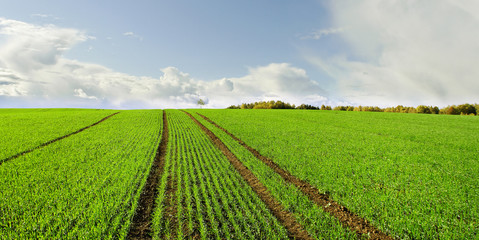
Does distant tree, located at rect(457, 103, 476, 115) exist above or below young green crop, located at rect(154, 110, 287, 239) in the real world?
above

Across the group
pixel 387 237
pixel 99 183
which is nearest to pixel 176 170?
pixel 99 183

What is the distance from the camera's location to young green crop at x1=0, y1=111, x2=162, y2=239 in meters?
8.30

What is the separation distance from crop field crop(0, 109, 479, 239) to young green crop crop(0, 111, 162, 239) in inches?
2.3

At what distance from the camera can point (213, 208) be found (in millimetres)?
9711

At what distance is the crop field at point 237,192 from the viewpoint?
8414 millimetres

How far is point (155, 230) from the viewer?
8.29 m

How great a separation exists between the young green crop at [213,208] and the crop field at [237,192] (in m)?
0.05

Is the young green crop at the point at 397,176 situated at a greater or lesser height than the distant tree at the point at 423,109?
lesser

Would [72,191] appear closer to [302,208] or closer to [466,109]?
[302,208]

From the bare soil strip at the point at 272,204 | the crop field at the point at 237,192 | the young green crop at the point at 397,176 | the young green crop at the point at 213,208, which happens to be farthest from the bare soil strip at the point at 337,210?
the young green crop at the point at 213,208

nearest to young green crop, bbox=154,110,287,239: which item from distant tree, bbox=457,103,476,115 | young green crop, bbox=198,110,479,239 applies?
young green crop, bbox=198,110,479,239

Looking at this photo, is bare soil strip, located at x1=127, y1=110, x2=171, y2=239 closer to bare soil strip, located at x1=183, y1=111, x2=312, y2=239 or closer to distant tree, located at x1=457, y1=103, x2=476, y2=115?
bare soil strip, located at x1=183, y1=111, x2=312, y2=239

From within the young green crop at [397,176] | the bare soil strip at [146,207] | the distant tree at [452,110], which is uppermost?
the distant tree at [452,110]

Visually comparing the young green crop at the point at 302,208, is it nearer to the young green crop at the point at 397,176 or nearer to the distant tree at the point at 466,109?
the young green crop at the point at 397,176
